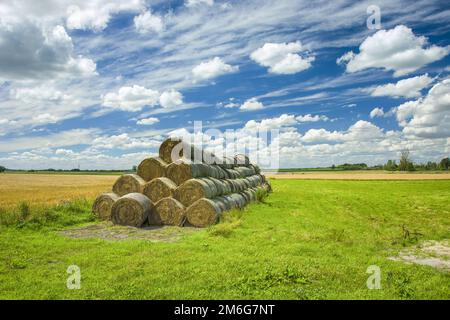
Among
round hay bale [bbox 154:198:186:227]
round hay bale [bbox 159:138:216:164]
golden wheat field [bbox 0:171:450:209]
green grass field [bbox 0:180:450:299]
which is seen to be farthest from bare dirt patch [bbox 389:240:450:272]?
golden wheat field [bbox 0:171:450:209]

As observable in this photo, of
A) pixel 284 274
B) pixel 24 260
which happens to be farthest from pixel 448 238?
pixel 24 260

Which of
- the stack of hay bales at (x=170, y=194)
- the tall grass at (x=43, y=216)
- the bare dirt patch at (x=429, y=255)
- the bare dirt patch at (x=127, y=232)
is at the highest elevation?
the stack of hay bales at (x=170, y=194)

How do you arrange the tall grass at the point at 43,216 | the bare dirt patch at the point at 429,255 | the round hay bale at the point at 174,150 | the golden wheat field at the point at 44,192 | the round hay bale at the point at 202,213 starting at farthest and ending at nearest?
the golden wheat field at the point at 44,192 → the round hay bale at the point at 174,150 → the round hay bale at the point at 202,213 → the tall grass at the point at 43,216 → the bare dirt patch at the point at 429,255

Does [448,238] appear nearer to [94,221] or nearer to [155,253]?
[155,253]

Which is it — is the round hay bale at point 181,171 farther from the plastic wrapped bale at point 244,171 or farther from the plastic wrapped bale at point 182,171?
the plastic wrapped bale at point 244,171

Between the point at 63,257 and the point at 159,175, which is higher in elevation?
the point at 159,175

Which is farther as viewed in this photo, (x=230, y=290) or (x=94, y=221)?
(x=94, y=221)

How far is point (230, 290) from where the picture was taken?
589cm

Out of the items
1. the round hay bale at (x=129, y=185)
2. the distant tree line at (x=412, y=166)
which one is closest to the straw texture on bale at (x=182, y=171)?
the round hay bale at (x=129, y=185)

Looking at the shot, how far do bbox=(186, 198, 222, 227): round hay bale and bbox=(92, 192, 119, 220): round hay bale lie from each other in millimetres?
3323

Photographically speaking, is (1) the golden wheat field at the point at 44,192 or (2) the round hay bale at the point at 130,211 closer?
(2) the round hay bale at the point at 130,211

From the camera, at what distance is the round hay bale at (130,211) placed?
12.8 metres
